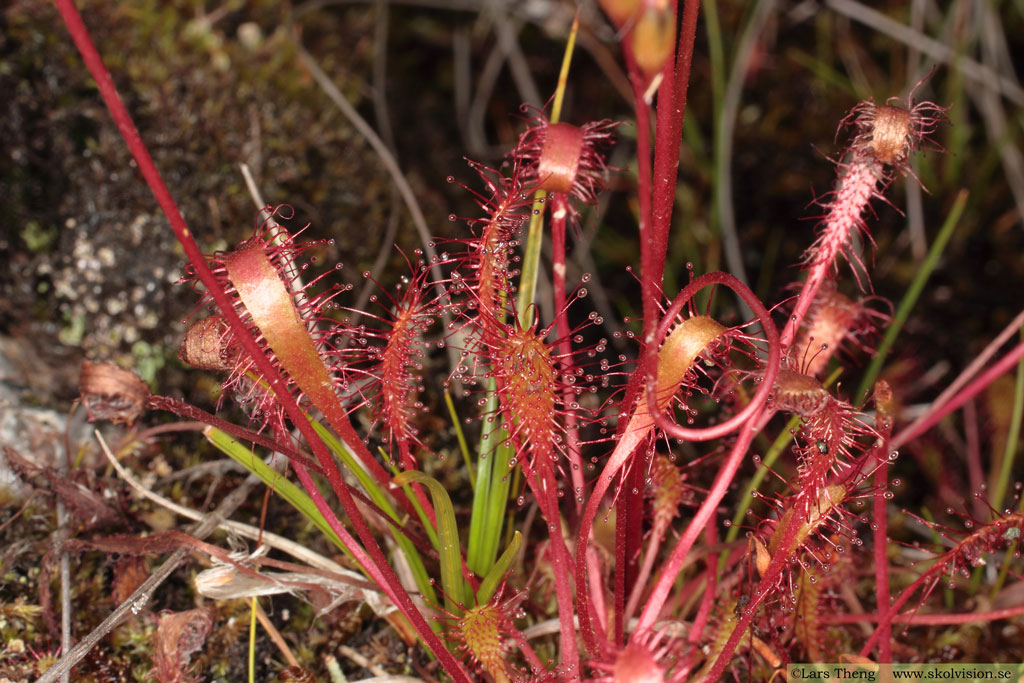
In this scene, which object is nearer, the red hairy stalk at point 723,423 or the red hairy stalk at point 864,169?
the red hairy stalk at point 723,423

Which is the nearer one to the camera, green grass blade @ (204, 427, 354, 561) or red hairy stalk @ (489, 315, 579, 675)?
red hairy stalk @ (489, 315, 579, 675)

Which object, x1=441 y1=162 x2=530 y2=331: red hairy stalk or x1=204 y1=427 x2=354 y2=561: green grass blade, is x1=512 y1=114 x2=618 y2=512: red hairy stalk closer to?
x1=441 y1=162 x2=530 y2=331: red hairy stalk

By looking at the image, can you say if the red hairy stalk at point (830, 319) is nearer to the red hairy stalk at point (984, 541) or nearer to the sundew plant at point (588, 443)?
the sundew plant at point (588, 443)

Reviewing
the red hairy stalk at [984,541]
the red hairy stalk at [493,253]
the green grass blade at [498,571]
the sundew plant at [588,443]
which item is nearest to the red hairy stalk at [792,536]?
the sundew plant at [588,443]

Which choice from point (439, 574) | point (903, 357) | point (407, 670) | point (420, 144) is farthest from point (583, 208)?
point (407, 670)

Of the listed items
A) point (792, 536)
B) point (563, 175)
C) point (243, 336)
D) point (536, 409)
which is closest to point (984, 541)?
point (792, 536)

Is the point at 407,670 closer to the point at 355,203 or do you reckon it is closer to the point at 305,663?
the point at 305,663

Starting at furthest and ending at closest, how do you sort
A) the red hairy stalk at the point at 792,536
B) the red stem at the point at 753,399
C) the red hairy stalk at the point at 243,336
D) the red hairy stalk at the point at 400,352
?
1. the red hairy stalk at the point at 400,352
2. the red hairy stalk at the point at 792,536
3. the red stem at the point at 753,399
4. the red hairy stalk at the point at 243,336

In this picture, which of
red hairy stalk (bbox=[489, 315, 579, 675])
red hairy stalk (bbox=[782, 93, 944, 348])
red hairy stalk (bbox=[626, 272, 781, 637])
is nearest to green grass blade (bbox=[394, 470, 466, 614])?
red hairy stalk (bbox=[489, 315, 579, 675])

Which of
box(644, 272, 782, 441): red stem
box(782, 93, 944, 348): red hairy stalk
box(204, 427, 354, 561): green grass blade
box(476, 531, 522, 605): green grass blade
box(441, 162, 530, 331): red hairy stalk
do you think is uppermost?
box(782, 93, 944, 348): red hairy stalk
